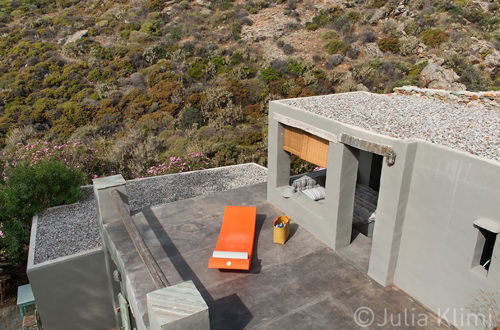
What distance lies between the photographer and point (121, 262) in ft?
21.6

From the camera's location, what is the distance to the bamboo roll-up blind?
7.34 meters

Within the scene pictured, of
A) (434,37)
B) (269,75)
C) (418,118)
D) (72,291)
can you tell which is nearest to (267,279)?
(418,118)

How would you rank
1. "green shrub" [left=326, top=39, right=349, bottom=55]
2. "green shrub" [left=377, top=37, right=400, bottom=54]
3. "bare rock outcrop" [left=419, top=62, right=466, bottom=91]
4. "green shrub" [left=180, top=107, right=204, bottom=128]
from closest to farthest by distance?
"green shrub" [left=180, top=107, right=204, bottom=128]
"bare rock outcrop" [left=419, top=62, right=466, bottom=91]
"green shrub" [left=377, top=37, right=400, bottom=54]
"green shrub" [left=326, top=39, right=349, bottom=55]

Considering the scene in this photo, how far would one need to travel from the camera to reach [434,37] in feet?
94.5

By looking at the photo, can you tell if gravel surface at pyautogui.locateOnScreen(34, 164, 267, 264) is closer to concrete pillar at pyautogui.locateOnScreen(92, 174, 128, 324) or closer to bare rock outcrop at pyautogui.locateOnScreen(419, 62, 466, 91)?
concrete pillar at pyautogui.locateOnScreen(92, 174, 128, 324)

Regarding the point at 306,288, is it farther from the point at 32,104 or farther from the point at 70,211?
the point at 32,104

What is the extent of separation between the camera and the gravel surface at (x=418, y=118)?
18.1ft

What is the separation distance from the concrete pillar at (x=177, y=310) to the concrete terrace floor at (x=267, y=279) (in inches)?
55.4

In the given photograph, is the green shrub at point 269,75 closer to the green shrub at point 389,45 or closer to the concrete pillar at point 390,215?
the green shrub at point 389,45

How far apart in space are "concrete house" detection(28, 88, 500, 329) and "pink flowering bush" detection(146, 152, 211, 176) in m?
4.66

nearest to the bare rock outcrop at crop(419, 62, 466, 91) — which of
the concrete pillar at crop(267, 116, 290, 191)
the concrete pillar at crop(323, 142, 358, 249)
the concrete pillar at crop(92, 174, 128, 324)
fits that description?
the concrete pillar at crop(267, 116, 290, 191)

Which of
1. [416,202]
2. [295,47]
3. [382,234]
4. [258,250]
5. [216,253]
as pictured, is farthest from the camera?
[295,47]

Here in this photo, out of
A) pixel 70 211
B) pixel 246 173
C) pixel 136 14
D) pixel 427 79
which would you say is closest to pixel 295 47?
pixel 427 79

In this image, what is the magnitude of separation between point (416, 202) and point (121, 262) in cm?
Answer: 542
